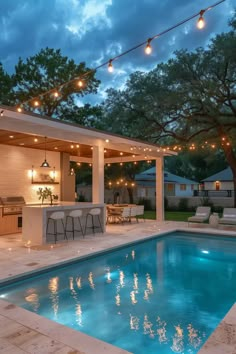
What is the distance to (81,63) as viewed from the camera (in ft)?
62.8

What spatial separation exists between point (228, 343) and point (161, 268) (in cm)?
361

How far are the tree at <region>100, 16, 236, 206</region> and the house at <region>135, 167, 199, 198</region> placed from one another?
8529mm

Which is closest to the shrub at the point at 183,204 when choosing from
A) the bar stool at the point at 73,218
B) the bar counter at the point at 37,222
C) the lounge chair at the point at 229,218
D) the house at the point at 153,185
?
the house at the point at 153,185

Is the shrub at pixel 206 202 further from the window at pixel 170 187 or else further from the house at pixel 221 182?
the window at pixel 170 187

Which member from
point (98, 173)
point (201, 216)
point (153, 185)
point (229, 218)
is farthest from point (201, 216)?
point (153, 185)

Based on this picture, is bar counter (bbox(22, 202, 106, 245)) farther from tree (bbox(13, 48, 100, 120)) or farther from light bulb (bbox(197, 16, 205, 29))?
tree (bbox(13, 48, 100, 120))

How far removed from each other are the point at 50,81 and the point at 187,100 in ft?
30.5

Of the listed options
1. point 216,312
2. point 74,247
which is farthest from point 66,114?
point 216,312

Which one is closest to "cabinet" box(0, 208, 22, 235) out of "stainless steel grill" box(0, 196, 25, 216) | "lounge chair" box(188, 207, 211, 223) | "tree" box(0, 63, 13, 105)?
"stainless steel grill" box(0, 196, 25, 216)

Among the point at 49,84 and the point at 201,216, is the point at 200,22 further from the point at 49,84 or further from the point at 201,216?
the point at 49,84

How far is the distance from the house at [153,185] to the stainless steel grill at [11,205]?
48.4 feet

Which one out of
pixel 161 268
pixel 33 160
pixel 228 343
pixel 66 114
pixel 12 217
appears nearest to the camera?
pixel 228 343

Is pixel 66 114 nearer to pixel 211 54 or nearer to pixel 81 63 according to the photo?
pixel 81 63

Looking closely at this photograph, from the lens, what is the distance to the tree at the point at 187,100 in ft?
42.4
